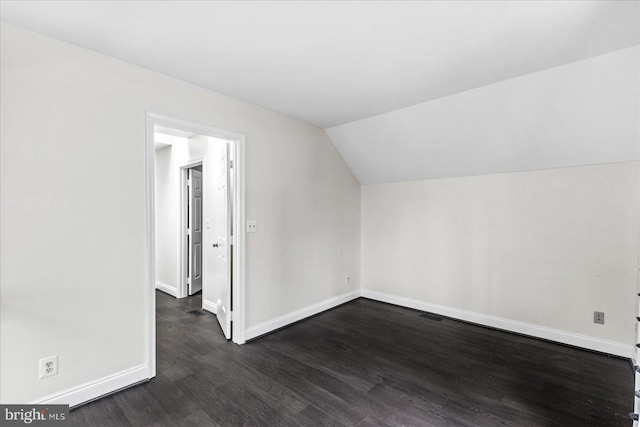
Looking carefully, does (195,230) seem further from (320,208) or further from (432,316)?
(432,316)

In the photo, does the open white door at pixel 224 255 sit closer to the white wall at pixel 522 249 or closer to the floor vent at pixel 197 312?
the floor vent at pixel 197 312

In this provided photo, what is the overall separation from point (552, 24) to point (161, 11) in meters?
2.29

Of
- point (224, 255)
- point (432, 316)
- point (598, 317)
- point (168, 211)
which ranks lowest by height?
point (432, 316)

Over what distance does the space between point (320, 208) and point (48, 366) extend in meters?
2.89

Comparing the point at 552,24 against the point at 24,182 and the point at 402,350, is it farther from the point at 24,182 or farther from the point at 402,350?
the point at 24,182

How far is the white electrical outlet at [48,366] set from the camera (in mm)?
1904

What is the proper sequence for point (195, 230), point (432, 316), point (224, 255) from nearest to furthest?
point (224, 255), point (432, 316), point (195, 230)

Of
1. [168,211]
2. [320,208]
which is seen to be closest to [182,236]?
[168,211]

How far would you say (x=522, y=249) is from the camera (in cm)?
332

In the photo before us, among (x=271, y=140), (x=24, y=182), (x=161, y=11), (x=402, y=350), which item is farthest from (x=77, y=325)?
(x=402, y=350)

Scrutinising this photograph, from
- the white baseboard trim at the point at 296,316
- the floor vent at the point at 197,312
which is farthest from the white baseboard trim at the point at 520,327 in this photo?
the floor vent at the point at 197,312

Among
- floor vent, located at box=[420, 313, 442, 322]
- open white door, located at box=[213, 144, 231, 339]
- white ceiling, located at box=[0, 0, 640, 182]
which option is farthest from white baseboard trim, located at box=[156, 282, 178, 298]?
floor vent, located at box=[420, 313, 442, 322]

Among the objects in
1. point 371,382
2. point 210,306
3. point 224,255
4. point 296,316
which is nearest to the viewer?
point 371,382

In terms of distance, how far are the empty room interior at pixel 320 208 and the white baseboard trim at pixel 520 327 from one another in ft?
0.08
